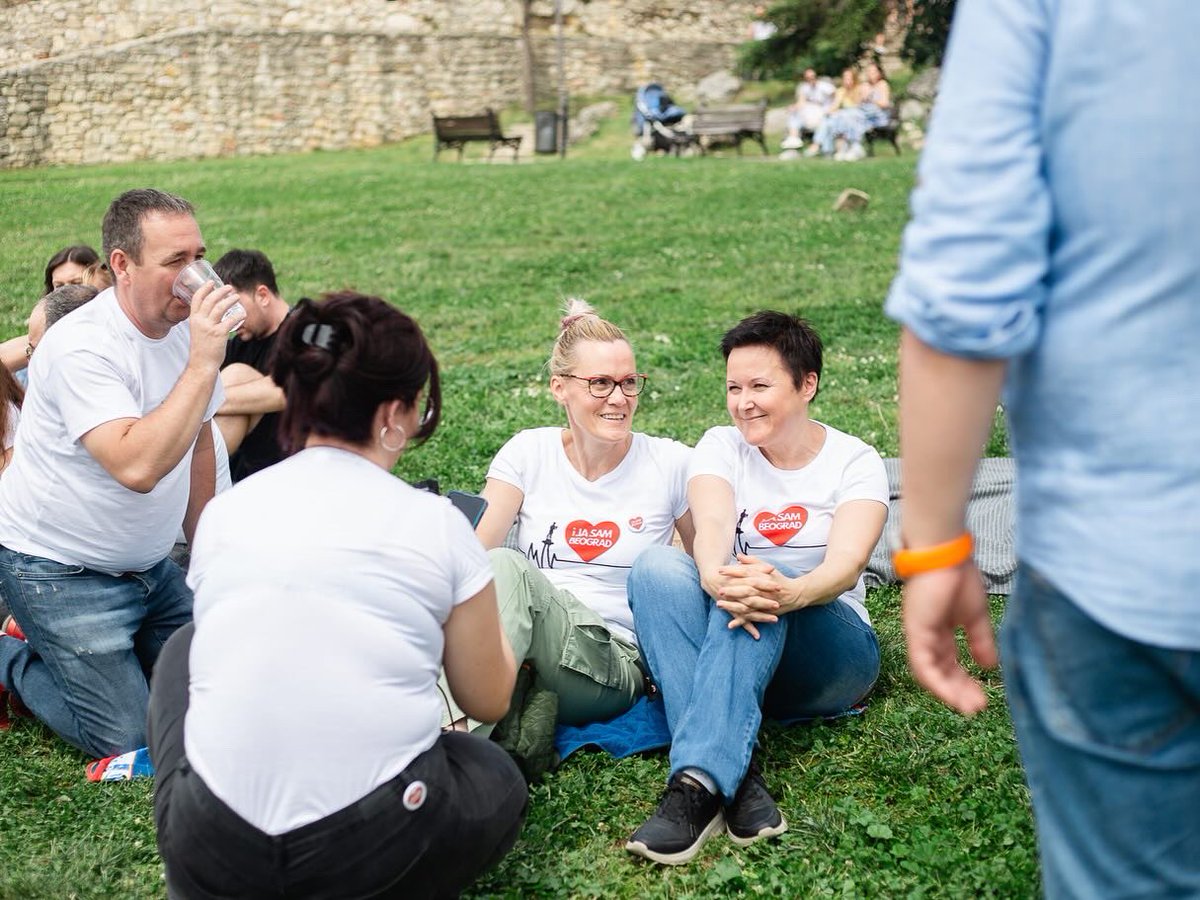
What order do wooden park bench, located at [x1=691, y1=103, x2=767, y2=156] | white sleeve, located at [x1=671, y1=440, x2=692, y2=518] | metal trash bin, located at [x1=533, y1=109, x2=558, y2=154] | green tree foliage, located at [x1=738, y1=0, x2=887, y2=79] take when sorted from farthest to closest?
green tree foliage, located at [x1=738, y1=0, x2=887, y2=79], metal trash bin, located at [x1=533, y1=109, x2=558, y2=154], wooden park bench, located at [x1=691, y1=103, x2=767, y2=156], white sleeve, located at [x1=671, y1=440, x2=692, y2=518]

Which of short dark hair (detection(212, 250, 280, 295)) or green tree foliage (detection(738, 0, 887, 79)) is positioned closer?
short dark hair (detection(212, 250, 280, 295))

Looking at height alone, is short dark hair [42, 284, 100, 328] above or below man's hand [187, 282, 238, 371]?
below

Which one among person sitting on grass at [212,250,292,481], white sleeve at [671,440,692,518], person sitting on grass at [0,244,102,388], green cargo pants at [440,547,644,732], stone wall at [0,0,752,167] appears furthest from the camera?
stone wall at [0,0,752,167]

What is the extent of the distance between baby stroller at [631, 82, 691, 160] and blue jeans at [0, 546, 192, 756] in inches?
744

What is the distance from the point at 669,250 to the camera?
479 inches

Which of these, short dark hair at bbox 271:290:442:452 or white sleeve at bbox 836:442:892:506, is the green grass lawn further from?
short dark hair at bbox 271:290:442:452

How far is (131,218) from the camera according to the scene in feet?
12.4

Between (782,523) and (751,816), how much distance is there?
960mm

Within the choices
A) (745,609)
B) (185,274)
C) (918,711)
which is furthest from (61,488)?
(918,711)

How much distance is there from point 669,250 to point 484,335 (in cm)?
355

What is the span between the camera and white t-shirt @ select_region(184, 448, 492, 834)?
2209mm

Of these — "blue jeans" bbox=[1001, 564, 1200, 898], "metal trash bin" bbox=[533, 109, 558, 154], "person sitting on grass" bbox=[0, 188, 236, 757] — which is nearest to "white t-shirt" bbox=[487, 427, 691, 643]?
"person sitting on grass" bbox=[0, 188, 236, 757]

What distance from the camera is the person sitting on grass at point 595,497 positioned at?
378 cm

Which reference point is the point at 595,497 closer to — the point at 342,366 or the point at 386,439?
the point at 386,439
